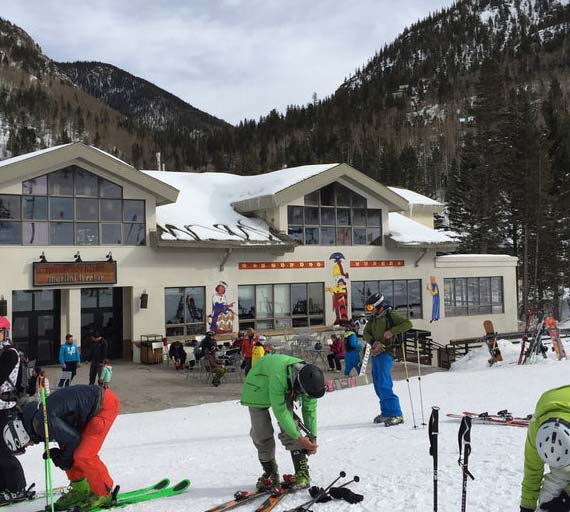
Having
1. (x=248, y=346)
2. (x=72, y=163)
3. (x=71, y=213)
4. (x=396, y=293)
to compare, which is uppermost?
(x=72, y=163)

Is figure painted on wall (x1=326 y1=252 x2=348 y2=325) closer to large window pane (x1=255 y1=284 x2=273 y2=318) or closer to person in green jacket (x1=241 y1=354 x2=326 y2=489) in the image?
large window pane (x1=255 y1=284 x2=273 y2=318)

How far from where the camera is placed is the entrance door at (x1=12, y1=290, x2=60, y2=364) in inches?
693

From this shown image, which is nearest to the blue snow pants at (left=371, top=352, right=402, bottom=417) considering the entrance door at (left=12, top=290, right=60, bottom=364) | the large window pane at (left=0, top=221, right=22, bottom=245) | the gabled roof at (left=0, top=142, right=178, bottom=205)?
the gabled roof at (left=0, top=142, right=178, bottom=205)

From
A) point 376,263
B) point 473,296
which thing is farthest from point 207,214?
point 473,296

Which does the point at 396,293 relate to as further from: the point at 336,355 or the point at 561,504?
the point at 561,504

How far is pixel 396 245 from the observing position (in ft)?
75.4

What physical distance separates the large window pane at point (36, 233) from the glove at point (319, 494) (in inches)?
575

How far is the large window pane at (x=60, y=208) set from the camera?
17.3m

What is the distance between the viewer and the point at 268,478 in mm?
4906

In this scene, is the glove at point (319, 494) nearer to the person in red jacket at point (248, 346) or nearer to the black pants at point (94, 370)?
the person in red jacket at point (248, 346)

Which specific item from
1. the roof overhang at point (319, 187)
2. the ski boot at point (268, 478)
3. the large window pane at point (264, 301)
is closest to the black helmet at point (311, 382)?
the ski boot at point (268, 478)

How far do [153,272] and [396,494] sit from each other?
1482cm

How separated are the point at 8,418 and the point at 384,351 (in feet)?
15.6

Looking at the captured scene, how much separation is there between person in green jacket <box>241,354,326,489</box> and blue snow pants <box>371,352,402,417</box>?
2970 mm
